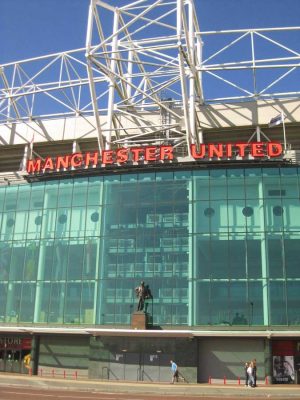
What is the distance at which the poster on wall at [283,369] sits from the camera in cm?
3838

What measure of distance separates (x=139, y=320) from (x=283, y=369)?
12.0 meters

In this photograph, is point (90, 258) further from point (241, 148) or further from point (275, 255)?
point (241, 148)

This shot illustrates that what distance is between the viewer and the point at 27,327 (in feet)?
141

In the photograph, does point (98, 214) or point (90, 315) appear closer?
point (90, 315)

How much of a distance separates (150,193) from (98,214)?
16.8 feet

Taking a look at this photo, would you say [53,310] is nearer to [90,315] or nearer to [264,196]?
[90,315]

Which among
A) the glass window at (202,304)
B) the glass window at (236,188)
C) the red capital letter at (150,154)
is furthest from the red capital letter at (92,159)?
the glass window at (202,304)

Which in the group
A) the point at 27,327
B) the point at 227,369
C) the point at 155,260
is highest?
the point at 155,260

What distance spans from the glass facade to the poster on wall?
9.63 feet

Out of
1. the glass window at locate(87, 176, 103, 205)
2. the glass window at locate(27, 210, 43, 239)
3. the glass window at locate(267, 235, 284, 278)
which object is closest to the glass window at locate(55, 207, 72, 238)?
the glass window at locate(27, 210, 43, 239)

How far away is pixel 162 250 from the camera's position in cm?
4219

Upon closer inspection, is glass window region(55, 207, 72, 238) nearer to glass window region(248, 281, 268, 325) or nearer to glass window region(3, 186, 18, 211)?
glass window region(3, 186, 18, 211)

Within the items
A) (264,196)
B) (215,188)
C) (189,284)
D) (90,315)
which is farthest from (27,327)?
(264,196)

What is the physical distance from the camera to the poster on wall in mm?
38375
